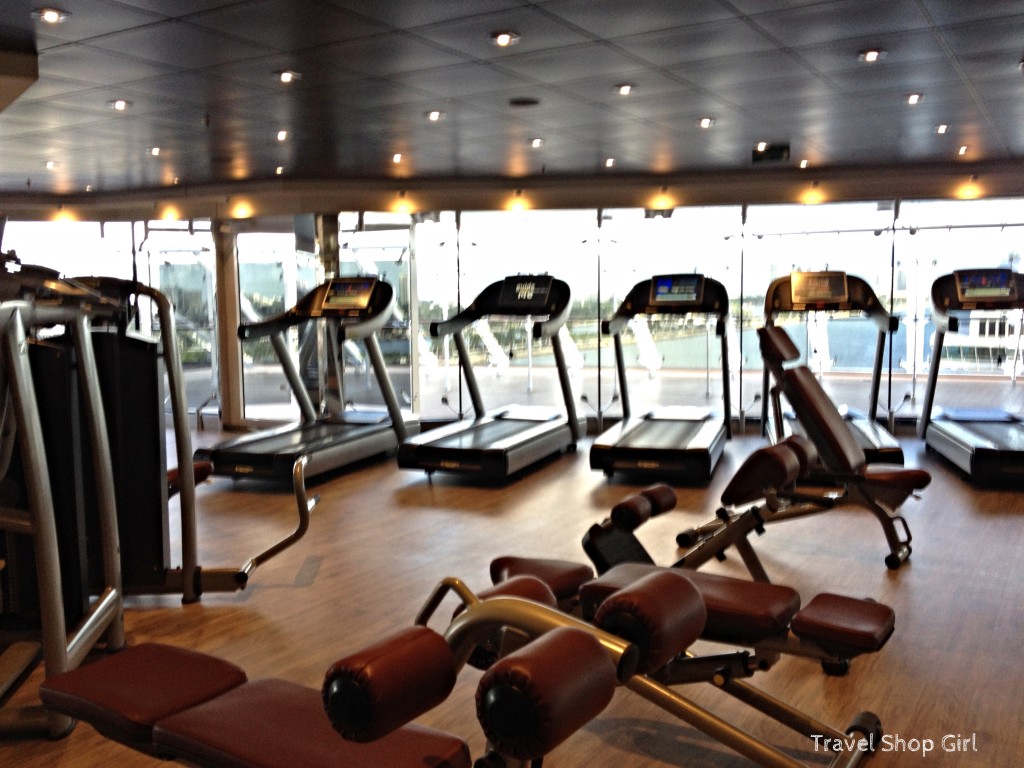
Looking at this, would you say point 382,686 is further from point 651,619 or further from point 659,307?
point 659,307

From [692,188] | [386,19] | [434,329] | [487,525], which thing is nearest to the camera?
[386,19]

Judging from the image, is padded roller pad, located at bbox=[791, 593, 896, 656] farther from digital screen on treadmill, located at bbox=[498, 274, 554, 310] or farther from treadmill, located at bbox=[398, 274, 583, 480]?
digital screen on treadmill, located at bbox=[498, 274, 554, 310]

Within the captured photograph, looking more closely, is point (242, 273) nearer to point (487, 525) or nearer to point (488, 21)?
point (487, 525)

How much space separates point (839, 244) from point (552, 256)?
10.7 ft

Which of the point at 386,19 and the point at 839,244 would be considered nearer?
the point at 386,19

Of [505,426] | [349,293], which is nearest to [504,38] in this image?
[349,293]

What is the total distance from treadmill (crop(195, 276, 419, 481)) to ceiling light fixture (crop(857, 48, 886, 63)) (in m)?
4.22

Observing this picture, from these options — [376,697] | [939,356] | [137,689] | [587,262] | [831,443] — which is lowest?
[137,689]

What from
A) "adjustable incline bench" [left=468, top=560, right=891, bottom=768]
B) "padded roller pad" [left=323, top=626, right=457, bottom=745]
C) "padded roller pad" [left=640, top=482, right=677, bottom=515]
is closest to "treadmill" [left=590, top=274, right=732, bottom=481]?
"padded roller pad" [left=640, top=482, right=677, bottom=515]

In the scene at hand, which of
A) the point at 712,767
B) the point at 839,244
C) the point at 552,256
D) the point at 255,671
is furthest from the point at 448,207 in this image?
the point at 712,767

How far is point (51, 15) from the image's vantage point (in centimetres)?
416

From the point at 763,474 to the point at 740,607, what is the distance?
98cm

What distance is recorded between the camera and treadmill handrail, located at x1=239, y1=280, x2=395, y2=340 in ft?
24.7

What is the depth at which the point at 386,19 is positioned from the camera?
436 centimetres
